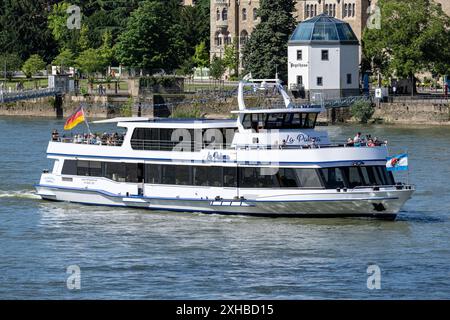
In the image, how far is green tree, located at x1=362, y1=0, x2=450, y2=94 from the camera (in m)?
112

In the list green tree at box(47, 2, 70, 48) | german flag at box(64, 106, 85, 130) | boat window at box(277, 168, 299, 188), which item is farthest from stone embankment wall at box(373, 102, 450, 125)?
boat window at box(277, 168, 299, 188)

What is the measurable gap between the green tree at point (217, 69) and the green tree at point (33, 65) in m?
19.5

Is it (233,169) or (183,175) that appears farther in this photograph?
(183,175)

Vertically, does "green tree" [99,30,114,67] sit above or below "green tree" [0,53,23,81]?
above

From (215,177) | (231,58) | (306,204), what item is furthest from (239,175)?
(231,58)

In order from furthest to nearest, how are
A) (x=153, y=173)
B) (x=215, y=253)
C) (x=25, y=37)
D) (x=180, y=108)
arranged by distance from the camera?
(x=25, y=37) < (x=180, y=108) < (x=153, y=173) < (x=215, y=253)

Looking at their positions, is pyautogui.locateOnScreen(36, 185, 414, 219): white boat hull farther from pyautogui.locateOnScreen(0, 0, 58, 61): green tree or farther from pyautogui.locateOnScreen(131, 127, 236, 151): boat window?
pyautogui.locateOnScreen(0, 0, 58, 61): green tree

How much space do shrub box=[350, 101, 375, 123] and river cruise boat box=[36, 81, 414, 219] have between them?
47997 mm

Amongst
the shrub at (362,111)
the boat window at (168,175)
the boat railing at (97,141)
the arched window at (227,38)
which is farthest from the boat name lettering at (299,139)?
the arched window at (227,38)

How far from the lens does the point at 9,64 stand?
5827 inches

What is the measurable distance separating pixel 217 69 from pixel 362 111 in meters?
28.4

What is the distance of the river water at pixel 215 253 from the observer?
43438mm

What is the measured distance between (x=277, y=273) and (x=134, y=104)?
72800 mm

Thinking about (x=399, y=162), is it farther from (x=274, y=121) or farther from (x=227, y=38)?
(x=227, y=38)
